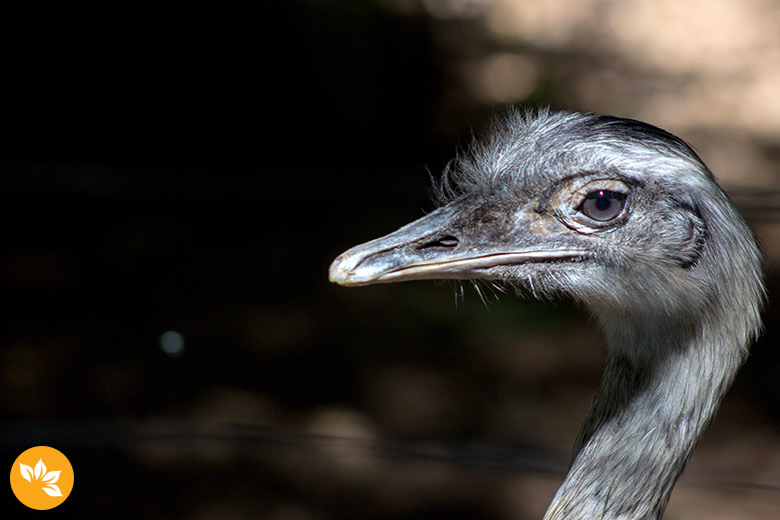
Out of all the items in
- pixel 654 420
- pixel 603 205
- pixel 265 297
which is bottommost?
pixel 654 420

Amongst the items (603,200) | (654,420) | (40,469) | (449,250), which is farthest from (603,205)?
(40,469)

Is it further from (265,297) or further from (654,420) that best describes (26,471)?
(654,420)

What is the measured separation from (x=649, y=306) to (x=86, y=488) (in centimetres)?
213

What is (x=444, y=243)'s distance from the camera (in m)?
1.57

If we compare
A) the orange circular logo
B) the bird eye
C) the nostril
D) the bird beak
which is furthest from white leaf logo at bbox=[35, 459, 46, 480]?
the bird eye

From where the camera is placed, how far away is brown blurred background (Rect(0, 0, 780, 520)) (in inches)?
120

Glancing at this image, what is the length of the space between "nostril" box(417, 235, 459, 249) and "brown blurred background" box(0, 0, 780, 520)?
1058 millimetres

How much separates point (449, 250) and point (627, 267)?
33 centimetres

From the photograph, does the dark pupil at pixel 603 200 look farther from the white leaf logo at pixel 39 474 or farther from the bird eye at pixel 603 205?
the white leaf logo at pixel 39 474

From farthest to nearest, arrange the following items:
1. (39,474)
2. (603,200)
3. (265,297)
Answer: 1. (265,297)
2. (39,474)
3. (603,200)

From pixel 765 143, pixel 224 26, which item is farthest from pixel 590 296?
pixel 765 143

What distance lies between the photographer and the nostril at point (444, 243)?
5.13 ft

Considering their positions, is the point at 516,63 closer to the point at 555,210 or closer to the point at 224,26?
the point at 224,26

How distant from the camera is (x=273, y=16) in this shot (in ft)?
12.2
